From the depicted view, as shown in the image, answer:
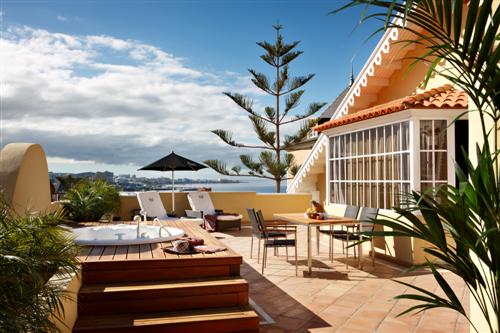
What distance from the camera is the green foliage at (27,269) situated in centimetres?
198

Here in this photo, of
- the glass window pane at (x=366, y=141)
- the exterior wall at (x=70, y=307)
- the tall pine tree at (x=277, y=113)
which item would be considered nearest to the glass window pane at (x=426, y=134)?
the glass window pane at (x=366, y=141)

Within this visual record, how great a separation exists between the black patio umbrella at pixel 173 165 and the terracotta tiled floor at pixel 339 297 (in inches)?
179

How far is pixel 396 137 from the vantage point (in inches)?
295

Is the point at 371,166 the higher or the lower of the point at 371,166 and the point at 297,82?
the lower

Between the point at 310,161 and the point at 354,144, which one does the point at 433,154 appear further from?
the point at 310,161

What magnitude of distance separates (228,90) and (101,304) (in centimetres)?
1404

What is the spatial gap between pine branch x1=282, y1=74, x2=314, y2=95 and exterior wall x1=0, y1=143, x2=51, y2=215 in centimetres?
1192

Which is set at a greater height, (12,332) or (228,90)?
(228,90)

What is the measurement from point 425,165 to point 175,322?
16.0 ft

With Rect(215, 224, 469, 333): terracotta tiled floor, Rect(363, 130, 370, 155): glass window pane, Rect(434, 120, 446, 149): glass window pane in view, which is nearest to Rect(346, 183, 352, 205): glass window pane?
Rect(363, 130, 370, 155): glass window pane

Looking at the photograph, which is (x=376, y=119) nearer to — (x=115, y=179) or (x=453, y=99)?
(x=453, y=99)

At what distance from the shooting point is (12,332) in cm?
184

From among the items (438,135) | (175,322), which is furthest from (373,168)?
(175,322)

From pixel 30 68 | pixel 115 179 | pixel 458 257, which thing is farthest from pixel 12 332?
pixel 115 179
